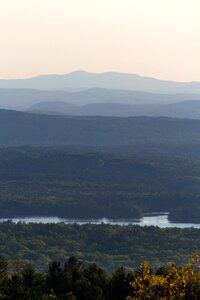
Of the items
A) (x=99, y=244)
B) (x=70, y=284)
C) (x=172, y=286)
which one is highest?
(x=172, y=286)

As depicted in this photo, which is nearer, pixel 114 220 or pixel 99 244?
pixel 99 244

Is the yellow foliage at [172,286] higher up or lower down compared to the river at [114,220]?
higher up

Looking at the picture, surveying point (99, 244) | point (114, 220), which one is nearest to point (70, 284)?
point (99, 244)

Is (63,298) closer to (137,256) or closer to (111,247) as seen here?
(137,256)

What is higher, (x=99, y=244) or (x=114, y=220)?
(x=99, y=244)

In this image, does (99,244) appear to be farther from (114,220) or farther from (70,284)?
(70,284)

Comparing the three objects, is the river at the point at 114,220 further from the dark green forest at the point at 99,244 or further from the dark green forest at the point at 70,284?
the dark green forest at the point at 70,284

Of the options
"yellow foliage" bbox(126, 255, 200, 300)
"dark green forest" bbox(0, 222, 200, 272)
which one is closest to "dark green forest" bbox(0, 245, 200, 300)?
"yellow foliage" bbox(126, 255, 200, 300)

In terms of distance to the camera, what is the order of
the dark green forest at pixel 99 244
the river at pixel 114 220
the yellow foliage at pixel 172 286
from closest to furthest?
the yellow foliage at pixel 172 286, the dark green forest at pixel 99 244, the river at pixel 114 220

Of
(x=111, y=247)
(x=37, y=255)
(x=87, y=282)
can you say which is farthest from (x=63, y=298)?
(x=111, y=247)

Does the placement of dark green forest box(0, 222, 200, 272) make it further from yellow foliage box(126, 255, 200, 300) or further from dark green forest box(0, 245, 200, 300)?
yellow foliage box(126, 255, 200, 300)

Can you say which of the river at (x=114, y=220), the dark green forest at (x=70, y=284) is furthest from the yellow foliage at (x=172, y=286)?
the river at (x=114, y=220)
